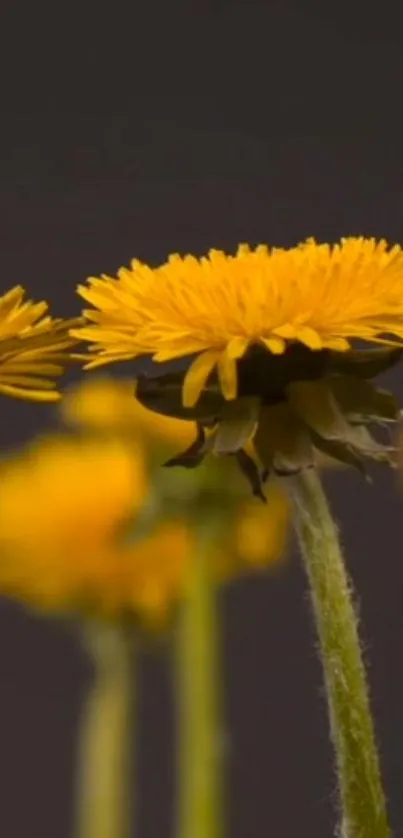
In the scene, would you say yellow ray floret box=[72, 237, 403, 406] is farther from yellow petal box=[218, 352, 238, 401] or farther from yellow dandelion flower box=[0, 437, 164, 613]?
yellow dandelion flower box=[0, 437, 164, 613]

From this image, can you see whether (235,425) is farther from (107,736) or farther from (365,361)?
(107,736)

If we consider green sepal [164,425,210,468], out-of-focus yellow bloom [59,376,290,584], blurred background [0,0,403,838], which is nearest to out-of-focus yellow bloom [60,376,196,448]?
out-of-focus yellow bloom [59,376,290,584]

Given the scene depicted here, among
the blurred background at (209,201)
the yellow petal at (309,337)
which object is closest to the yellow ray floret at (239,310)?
the yellow petal at (309,337)

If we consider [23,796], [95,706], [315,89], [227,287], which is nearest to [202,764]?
[95,706]

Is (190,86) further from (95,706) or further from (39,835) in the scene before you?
Answer: (95,706)

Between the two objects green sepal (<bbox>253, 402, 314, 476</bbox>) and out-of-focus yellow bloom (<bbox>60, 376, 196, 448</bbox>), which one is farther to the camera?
out-of-focus yellow bloom (<bbox>60, 376, 196, 448</bbox>)
